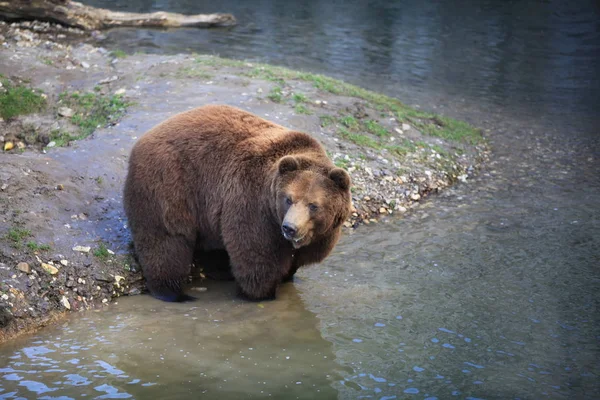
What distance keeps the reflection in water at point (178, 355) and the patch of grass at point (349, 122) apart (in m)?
4.47

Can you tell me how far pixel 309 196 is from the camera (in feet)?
19.0

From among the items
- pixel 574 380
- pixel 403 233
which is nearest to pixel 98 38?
pixel 403 233

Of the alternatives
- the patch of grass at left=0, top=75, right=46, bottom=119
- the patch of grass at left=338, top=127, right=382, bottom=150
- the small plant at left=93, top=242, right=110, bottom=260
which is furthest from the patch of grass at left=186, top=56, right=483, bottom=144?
the small plant at left=93, top=242, right=110, bottom=260

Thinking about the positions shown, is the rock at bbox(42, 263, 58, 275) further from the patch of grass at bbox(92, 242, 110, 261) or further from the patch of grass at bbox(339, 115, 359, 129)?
the patch of grass at bbox(339, 115, 359, 129)

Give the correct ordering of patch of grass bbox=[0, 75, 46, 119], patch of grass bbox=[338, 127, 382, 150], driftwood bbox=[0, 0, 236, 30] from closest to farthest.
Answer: patch of grass bbox=[338, 127, 382, 150] < patch of grass bbox=[0, 75, 46, 119] < driftwood bbox=[0, 0, 236, 30]

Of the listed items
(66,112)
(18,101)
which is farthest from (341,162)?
(18,101)

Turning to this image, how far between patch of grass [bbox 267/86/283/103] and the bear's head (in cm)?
469

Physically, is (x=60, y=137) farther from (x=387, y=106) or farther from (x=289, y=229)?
(x=387, y=106)

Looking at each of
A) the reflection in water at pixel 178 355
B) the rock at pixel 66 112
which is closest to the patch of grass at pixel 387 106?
the rock at pixel 66 112

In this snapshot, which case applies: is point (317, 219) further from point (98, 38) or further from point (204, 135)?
point (98, 38)

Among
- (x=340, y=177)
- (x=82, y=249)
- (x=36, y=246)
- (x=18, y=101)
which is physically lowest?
(x=82, y=249)

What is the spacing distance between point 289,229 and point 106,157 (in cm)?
348

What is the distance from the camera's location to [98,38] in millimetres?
17078

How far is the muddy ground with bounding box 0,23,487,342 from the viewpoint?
21.2 feet
